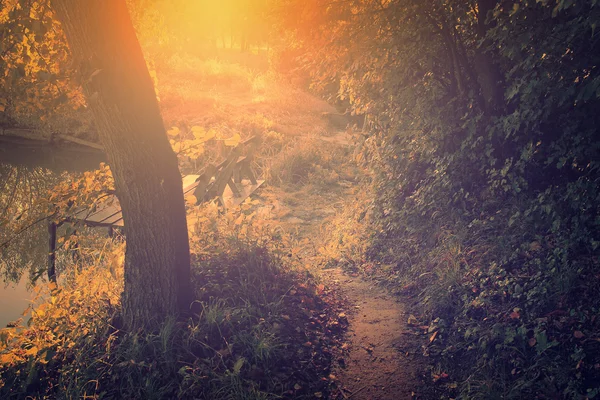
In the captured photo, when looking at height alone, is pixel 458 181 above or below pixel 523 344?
above

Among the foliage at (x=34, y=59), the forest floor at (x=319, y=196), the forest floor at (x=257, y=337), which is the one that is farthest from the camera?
the forest floor at (x=319, y=196)

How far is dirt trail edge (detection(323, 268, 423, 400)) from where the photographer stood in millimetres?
4043

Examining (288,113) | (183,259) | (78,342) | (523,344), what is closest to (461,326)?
(523,344)

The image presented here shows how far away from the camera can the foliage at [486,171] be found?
13.1ft

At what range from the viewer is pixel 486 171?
602 cm

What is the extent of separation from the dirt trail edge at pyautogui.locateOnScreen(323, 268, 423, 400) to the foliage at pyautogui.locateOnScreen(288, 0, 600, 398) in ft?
1.06

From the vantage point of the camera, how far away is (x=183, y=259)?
4492 mm

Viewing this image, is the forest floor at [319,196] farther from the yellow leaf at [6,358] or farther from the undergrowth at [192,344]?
the yellow leaf at [6,358]

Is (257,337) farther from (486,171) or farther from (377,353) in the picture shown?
(486,171)

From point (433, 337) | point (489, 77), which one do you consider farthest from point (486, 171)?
point (433, 337)

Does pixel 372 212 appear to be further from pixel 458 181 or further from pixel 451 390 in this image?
pixel 451 390

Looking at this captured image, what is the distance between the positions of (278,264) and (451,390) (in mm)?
2544

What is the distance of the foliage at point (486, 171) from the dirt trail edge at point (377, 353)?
322 mm

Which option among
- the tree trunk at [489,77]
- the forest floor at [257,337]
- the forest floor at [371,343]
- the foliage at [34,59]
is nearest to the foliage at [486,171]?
the tree trunk at [489,77]
